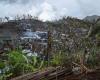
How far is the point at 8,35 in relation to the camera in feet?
34.0

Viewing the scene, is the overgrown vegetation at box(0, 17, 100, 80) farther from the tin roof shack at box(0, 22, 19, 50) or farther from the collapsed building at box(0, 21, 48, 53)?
the tin roof shack at box(0, 22, 19, 50)

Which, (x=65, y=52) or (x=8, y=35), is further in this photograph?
(x=8, y=35)

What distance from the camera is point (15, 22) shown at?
34.7ft

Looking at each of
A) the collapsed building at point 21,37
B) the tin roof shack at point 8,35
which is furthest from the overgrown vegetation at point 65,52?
the tin roof shack at point 8,35

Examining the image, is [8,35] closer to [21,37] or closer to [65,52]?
[21,37]

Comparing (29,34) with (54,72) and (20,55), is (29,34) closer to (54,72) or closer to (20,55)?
(20,55)

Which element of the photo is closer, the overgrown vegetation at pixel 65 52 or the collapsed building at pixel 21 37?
the overgrown vegetation at pixel 65 52

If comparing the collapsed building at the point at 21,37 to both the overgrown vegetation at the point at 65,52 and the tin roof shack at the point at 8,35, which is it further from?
the overgrown vegetation at the point at 65,52

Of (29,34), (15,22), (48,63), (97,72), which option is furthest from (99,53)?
(15,22)

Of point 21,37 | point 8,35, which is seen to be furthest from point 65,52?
point 8,35

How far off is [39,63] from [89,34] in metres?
3.11

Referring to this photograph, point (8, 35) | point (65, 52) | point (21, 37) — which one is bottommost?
point (65, 52)

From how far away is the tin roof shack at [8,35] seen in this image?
382 inches

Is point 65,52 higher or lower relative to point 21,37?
lower
